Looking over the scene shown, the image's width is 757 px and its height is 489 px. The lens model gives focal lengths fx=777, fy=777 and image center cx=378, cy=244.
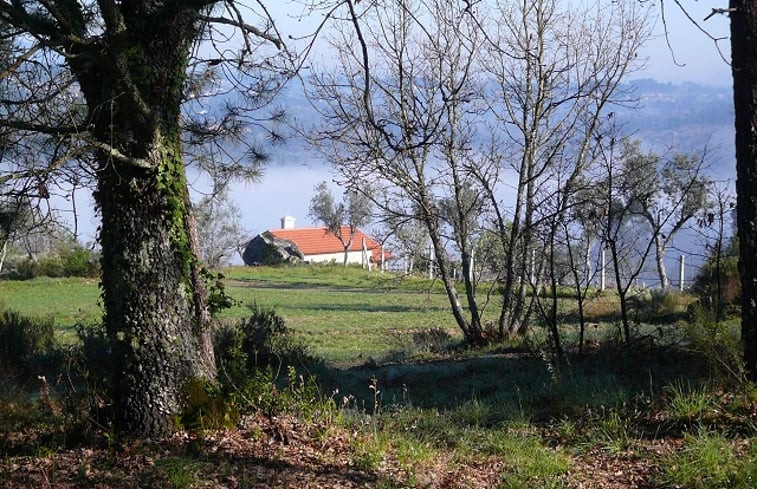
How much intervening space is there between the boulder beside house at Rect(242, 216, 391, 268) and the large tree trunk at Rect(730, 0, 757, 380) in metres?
48.9

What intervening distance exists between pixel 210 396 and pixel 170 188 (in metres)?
1.60

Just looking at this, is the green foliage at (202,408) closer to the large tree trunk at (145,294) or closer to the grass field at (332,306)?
the large tree trunk at (145,294)

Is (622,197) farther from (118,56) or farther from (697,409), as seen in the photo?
(118,56)

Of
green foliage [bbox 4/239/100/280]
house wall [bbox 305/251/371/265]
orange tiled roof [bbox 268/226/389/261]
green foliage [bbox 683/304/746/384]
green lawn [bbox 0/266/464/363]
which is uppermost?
orange tiled roof [bbox 268/226/389/261]

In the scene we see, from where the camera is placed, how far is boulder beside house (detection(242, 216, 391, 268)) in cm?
6159

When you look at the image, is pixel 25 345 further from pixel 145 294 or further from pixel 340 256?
pixel 340 256

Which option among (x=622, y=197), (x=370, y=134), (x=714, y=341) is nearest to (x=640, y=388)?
(x=714, y=341)

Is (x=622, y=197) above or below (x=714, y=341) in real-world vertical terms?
above

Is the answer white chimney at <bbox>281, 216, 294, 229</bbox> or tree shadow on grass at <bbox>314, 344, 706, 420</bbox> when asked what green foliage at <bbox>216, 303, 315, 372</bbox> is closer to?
tree shadow on grass at <bbox>314, 344, 706, 420</bbox>

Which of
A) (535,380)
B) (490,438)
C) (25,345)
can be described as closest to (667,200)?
(535,380)

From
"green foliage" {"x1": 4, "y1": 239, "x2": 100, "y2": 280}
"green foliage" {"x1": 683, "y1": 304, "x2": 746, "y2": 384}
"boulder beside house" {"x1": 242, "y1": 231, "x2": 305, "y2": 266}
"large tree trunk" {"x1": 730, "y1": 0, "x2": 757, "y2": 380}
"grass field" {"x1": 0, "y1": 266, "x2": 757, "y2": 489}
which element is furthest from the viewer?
"boulder beside house" {"x1": 242, "y1": 231, "x2": 305, "y2": 266}

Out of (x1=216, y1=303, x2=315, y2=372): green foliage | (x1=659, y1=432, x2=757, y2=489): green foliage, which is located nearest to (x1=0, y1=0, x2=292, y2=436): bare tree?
(x1=659, y1=432, x2=757, y2=489): green foliage

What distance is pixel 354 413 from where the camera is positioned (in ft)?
22.6

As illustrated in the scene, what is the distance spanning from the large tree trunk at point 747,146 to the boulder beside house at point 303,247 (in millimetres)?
48940
